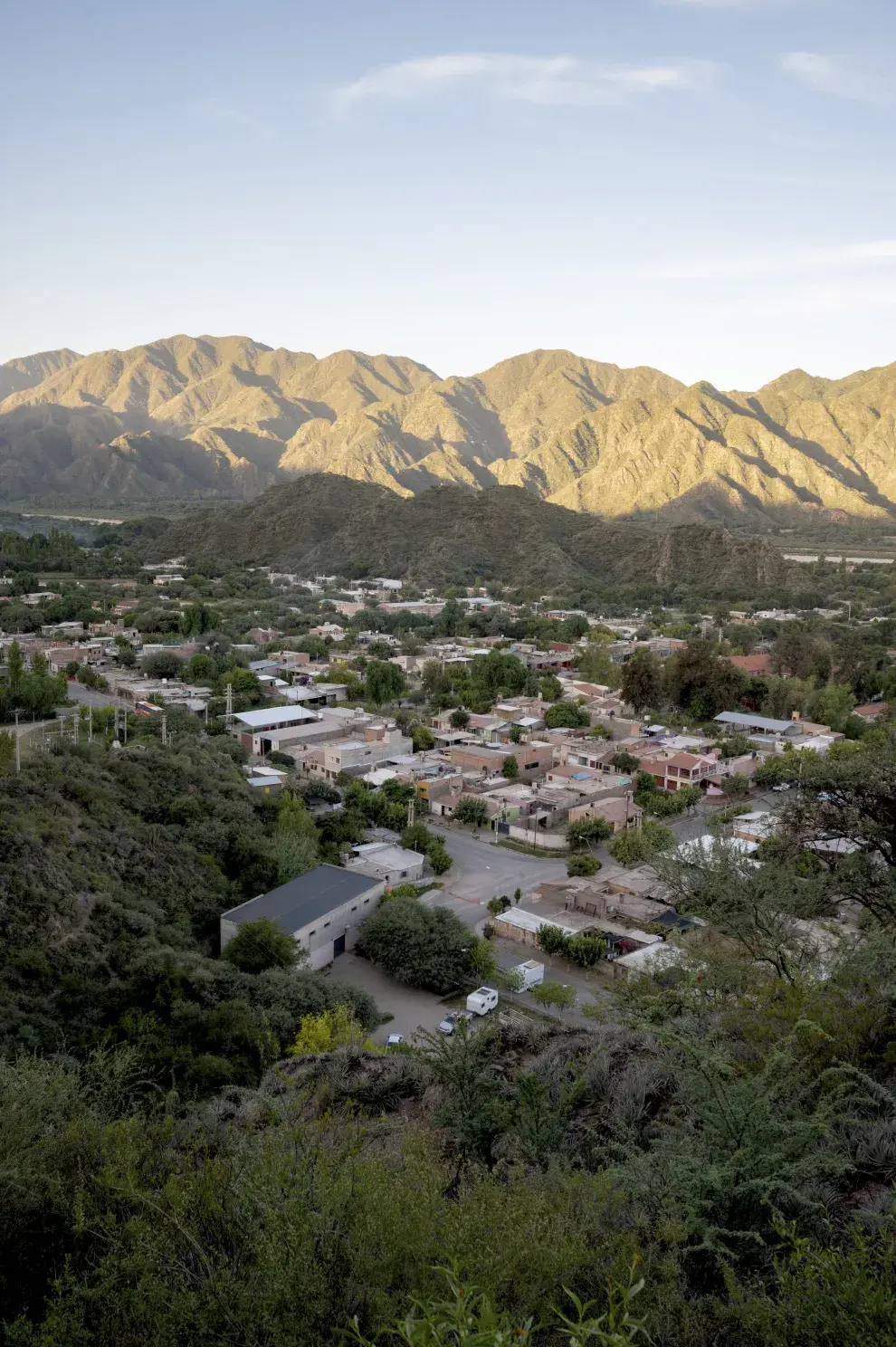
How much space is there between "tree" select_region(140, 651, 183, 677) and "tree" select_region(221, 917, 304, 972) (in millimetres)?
23039

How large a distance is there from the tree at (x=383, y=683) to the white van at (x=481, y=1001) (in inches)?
764

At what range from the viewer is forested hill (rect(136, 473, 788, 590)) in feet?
228

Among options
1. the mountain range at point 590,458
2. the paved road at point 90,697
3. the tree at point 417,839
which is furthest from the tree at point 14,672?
the mountain range at point 590,458

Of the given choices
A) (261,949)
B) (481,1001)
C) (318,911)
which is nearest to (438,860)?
(318,911)

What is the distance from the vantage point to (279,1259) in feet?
9.82

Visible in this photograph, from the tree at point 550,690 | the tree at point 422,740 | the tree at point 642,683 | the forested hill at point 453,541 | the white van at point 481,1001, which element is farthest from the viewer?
the forested hill at point 453,541

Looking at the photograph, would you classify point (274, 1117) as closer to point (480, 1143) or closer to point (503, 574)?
point (480, 1143)

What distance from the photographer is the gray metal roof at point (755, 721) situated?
94.0 feet

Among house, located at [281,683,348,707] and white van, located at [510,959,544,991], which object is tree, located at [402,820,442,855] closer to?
white van, located at [510,959,544,991]

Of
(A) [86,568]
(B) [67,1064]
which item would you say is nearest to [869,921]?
(B) [67,1064]

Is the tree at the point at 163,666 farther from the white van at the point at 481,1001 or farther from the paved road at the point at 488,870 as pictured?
the white van at the point at 481,1001

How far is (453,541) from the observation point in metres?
74.3

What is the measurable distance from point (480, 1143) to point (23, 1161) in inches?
107

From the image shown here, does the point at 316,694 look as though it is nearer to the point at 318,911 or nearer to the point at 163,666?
the point at 163,666
